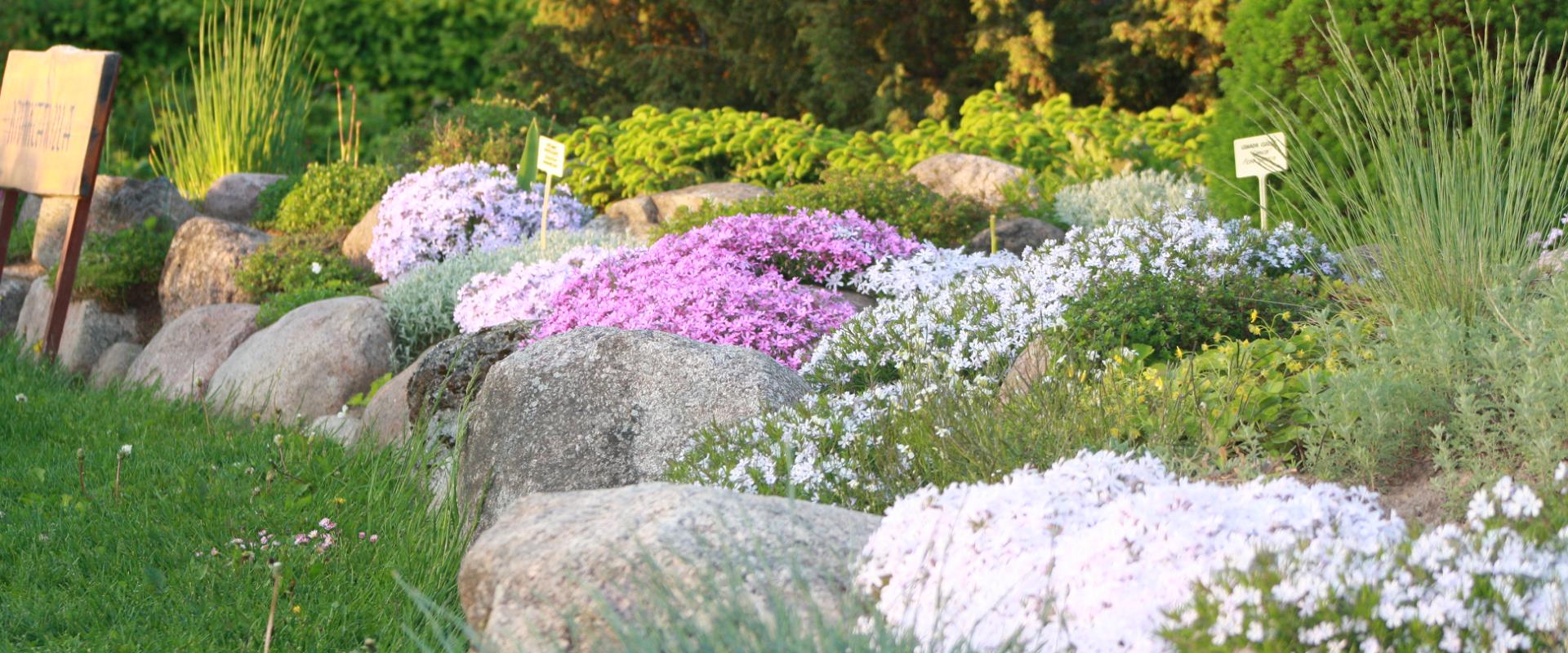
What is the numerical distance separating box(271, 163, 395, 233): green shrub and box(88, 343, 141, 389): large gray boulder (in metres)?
1.52

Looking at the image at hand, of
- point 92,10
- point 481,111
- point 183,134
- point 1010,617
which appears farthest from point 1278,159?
point 92,10

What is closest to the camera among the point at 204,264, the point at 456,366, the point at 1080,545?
the point at 1080,545

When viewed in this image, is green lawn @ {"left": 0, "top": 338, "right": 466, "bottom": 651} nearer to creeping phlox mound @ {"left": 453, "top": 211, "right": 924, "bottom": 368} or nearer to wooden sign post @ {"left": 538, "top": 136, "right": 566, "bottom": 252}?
creeping phlox mound @ {"left": 453, "top": 211, "right": 924, "bottom": 368}

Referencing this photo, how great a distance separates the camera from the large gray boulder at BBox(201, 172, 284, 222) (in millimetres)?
11336

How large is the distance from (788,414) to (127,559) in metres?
2.15

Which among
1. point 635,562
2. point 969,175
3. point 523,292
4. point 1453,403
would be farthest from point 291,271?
point 1453,403

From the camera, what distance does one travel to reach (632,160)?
10.5 metres

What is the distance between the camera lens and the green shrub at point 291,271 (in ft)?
28.8

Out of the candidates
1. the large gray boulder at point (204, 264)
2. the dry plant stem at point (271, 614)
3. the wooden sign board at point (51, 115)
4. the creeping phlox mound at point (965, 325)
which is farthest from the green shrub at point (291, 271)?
the dry plant stem at point (271, 614)

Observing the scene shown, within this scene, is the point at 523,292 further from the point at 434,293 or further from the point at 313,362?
the point at 313,362

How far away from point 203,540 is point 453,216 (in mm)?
4403

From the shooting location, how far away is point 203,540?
452cm

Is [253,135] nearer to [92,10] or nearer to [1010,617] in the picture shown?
[92,10]

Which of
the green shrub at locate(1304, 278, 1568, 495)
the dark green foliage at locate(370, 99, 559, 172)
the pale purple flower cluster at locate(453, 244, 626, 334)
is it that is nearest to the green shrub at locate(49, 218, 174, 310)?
the dark green foliage at locate(370, 99, 559, 172)
